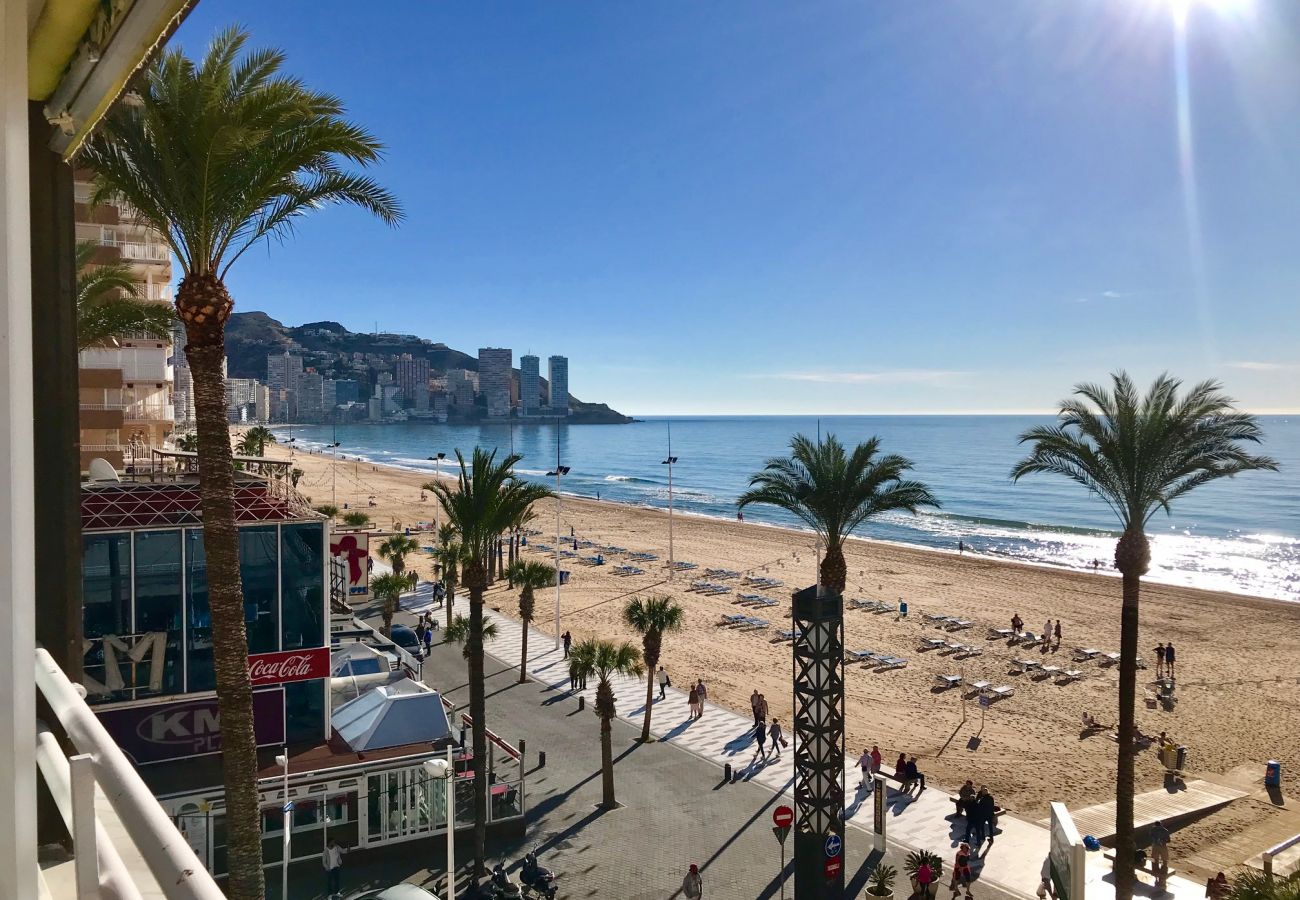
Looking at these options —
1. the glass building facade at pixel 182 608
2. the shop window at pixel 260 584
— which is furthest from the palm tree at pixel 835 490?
the shop window at pixel 260 584

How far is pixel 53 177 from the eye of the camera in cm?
242

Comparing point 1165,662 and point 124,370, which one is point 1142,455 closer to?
point 1165,662

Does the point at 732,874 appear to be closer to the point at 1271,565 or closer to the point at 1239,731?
the point at 1239,731

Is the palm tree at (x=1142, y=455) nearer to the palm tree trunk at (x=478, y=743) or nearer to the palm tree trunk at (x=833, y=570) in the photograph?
the palm tree trunk at (x=833, y=570)

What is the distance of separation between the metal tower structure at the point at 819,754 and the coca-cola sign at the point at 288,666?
8.57 m

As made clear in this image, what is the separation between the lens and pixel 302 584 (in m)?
15.2

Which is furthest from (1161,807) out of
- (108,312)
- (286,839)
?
(108,312)

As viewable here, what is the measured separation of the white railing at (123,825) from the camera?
50.8 inches

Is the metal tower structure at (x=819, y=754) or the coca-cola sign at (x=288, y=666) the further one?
the coca-cola sign at (x=288, y=666)

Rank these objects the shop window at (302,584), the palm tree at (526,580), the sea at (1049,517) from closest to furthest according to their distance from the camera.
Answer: the shop window at (302,584)
the palm tree at (526,580)
the sea at (1049,517)

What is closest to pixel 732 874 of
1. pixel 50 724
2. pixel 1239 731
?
pixel 50 724

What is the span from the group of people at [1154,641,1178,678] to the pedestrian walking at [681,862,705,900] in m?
20.7

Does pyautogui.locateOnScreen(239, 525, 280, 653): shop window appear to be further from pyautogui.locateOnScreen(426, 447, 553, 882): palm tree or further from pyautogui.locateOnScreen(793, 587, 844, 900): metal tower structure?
pyautogui.locateOnScreen(793, 587, 844, 900): metal tower structure

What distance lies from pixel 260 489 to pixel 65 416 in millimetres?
14602
